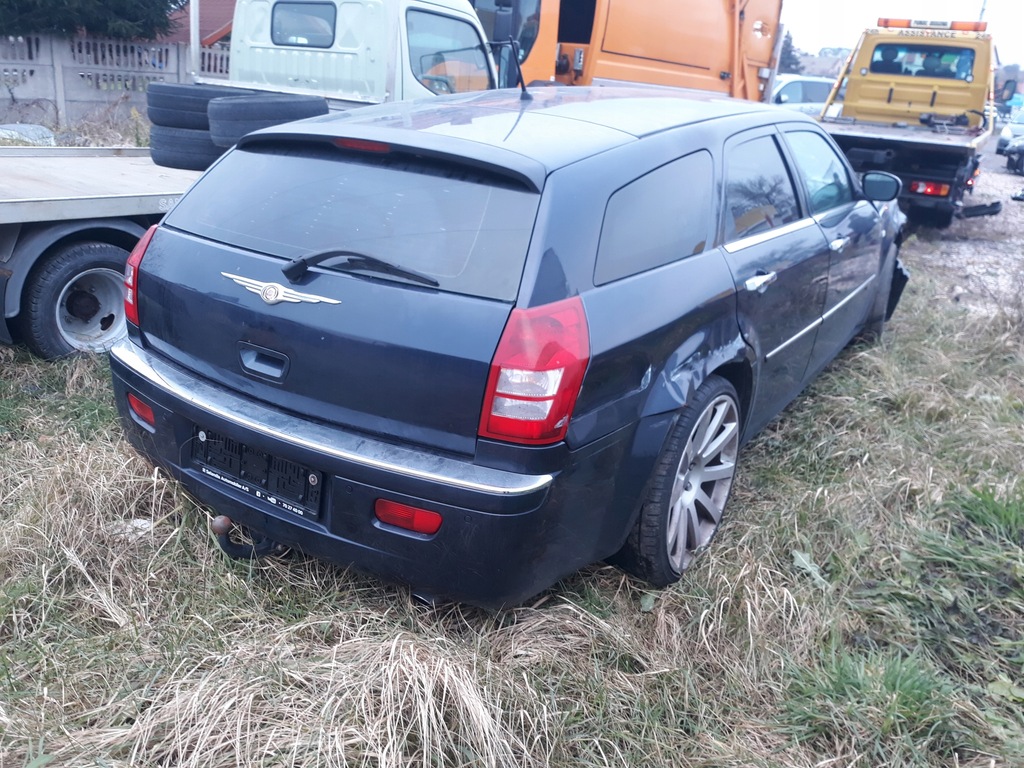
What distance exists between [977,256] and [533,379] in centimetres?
899

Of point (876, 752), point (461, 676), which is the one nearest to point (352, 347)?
point (461, 676)

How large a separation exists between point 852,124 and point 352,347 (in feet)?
35.9

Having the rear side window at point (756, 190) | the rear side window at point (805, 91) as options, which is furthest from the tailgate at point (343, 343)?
the rear side window at point (805, 91)

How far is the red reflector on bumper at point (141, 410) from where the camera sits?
2.86 meters

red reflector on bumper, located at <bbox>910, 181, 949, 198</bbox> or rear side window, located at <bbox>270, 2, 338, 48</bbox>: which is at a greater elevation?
rear side window, located at <bbox>270, 2, 338, 48</bbox>

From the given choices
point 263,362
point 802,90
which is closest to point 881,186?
point 263,362

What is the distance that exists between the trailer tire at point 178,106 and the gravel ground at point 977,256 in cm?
566

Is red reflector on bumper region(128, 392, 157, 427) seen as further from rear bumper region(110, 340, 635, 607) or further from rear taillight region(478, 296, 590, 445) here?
rear taillight region(478, 296, 590, 445)

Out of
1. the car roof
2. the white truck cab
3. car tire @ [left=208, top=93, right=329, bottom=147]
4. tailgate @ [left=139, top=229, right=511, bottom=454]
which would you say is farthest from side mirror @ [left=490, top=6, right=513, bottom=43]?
tailgate @ [left=139, top=229, right=511, bottom=454]

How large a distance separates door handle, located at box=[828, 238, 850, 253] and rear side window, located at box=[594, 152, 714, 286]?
121 cm

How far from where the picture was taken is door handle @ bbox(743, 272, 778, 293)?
326 cm

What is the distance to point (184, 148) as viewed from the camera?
5695 millimetres

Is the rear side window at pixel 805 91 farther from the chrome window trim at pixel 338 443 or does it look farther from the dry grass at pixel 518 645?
the chrome window trim at pixel 338 443

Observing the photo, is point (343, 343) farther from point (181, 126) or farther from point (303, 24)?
point (303, 24)
